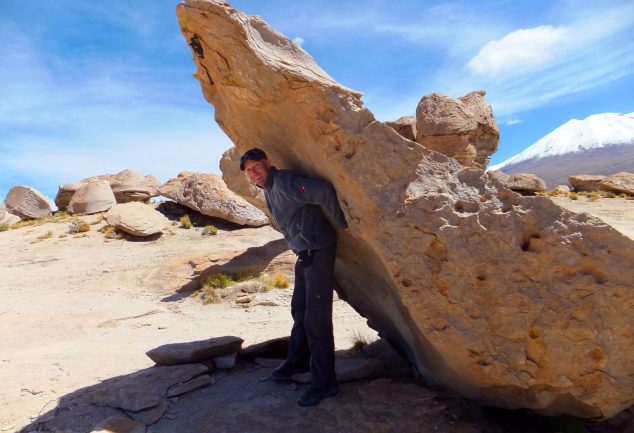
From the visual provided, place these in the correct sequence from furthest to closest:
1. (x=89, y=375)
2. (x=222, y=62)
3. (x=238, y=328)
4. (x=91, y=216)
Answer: (x=91, y=216) < (x=238, y=328) < (x=89, y=375) < (x=222, y=62)

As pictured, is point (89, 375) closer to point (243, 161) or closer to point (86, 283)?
point (243, 161)

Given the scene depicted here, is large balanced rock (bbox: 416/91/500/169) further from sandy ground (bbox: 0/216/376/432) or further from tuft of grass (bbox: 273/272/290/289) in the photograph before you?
sandy ground (bbox: 0/216/376/432)

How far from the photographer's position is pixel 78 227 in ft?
54.9

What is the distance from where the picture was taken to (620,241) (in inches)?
132

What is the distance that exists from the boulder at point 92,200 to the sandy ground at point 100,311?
2.71 m

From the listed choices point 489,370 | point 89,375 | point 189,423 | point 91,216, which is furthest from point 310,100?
point 91,216

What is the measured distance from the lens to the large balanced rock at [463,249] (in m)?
3.38

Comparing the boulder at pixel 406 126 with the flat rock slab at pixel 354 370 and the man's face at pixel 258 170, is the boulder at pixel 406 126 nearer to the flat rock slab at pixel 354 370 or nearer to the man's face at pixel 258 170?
the flat rock slab at pixel 354 370

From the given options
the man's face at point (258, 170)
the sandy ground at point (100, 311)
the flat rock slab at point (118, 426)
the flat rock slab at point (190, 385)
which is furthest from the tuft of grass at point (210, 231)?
the man's face at point (258, 170)

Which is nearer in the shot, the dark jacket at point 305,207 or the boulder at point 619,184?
the dark jacket at point 305,207

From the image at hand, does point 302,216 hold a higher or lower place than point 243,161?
lower

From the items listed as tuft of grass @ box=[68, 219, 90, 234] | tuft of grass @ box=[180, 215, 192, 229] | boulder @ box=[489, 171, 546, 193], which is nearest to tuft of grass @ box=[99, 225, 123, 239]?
Result: tuft of grass @ box=[68, 219, 90, 234]

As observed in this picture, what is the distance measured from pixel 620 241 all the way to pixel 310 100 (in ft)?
8.22

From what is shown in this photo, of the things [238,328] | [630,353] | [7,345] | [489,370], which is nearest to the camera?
[630,353]
